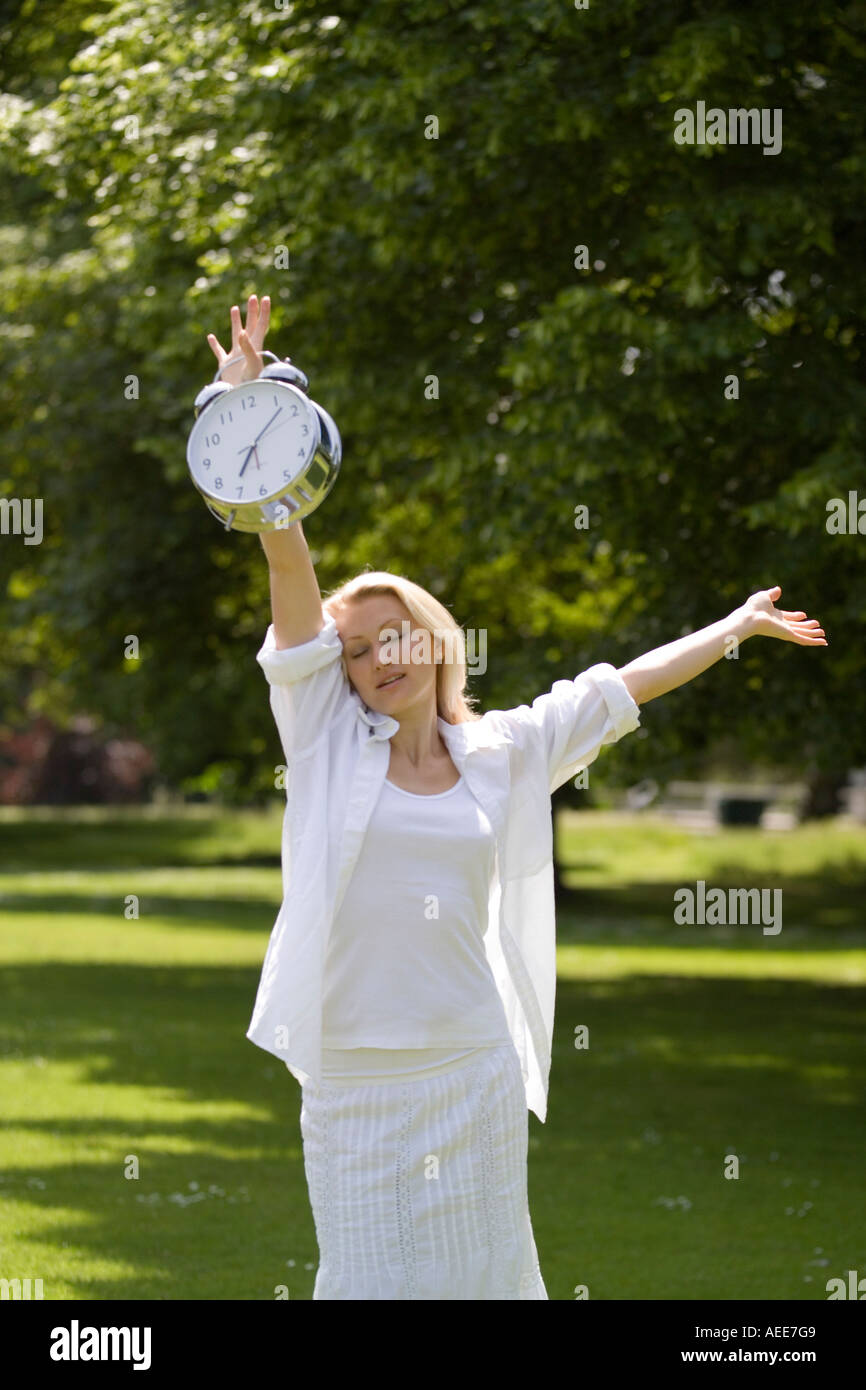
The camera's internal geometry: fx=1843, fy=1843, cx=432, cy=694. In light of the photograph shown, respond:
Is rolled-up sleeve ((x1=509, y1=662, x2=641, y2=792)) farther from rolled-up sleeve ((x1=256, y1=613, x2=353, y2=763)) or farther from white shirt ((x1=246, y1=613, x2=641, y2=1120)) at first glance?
rolled-up sleeve ((x1=256, y1=613, x2=353, y2=763))

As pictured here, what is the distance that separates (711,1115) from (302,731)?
29.9ft

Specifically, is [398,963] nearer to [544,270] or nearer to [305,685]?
[305,685]

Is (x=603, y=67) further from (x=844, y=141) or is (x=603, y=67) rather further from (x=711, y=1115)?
(x=711, y=1115)

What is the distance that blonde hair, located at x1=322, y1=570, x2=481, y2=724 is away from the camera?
4.29 metres

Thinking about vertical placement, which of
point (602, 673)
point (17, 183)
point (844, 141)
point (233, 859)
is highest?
point (602, 673)

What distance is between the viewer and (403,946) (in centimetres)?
409

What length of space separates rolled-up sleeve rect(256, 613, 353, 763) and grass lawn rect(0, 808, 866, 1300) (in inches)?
166

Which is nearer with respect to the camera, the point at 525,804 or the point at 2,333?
the point at 525,804

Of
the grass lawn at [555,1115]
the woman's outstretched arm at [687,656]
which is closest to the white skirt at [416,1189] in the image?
the woman's outstretched arm at [687,656]

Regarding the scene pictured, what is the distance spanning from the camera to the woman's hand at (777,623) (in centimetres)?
465

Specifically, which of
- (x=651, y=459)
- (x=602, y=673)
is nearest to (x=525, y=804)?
(x=602, y=673)

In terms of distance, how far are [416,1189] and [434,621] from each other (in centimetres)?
129

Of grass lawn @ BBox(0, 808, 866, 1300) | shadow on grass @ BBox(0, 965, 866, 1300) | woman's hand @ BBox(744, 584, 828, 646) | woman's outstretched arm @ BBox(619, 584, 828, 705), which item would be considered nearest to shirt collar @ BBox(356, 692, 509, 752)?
woman's outstretched arm @ BBox(619, 584, 828, 705)

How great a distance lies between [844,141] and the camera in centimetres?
1145
